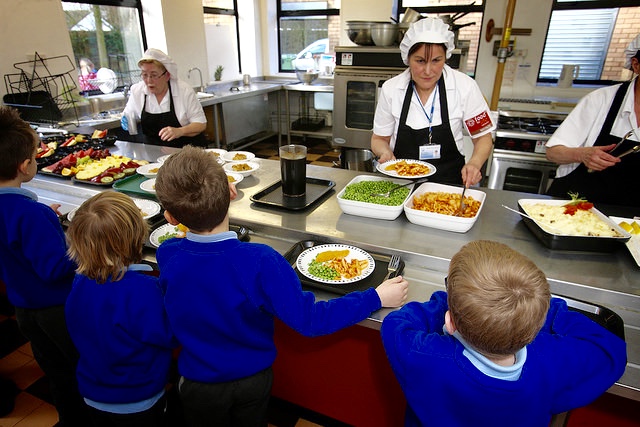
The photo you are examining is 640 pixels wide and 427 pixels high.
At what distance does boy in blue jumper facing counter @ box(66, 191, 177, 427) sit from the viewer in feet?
3.60

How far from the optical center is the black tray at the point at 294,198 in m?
1.76

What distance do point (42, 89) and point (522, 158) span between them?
4.49m

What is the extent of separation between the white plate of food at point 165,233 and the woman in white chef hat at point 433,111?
3.76ft

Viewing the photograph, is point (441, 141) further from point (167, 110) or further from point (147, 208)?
point (167, 110)

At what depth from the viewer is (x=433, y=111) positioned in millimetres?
2283

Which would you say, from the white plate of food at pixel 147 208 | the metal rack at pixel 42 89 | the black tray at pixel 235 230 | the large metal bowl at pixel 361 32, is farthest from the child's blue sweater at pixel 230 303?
the large metal bowl at pixel 361 32

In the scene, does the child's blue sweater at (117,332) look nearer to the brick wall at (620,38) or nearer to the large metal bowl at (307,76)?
the brick wall at (620,38)

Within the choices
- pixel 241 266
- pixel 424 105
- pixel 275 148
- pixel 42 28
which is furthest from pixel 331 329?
pixel 275 148

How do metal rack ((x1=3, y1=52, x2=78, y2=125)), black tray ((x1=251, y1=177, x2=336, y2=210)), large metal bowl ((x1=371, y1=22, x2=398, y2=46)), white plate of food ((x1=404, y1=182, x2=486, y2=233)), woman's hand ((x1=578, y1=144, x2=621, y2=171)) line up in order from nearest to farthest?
white plate of food ((x1=404, y1=182, x2=486, y2=233)), black tray ((x1=251, y1=177, x2=336, y2=210)), woman's hand ((x1=578, y1=144, x2=621, y2=171)), metal rack ((x1=3, y1=52, x2=78, y2=125)), large metal bowl ((x1=371, y1=22, x2=398, y2=46))

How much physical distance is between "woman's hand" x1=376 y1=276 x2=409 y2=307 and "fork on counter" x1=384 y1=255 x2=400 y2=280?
0.29ft

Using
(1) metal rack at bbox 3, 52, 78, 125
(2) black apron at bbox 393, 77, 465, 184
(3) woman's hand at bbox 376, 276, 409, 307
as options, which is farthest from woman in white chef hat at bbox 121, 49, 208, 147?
(3) woman's hand at bbox 376, 276, 409, 307

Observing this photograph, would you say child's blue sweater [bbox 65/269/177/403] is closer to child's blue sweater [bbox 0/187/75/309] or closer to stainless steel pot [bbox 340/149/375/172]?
child's blue sweater [bbox 0/187/75/309]

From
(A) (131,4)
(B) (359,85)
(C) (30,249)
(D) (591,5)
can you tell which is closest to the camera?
(C) (30,249)

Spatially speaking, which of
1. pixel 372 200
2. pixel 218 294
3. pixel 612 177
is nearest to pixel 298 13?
pixel 612 177
